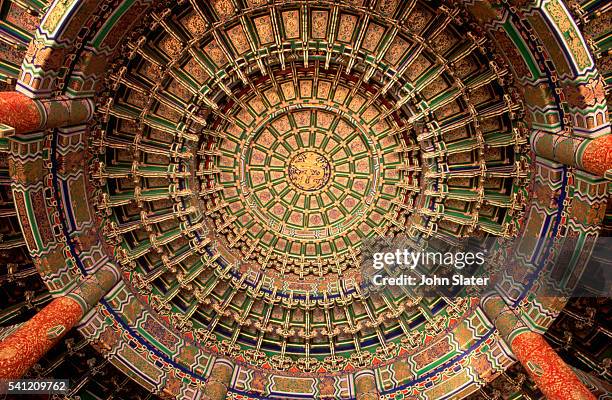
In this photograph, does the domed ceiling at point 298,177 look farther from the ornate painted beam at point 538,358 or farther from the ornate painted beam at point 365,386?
the ornate painted beam at point 538,358

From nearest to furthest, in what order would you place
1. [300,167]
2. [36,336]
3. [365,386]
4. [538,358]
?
[36,336], [538,358], [365,386], [300,167]

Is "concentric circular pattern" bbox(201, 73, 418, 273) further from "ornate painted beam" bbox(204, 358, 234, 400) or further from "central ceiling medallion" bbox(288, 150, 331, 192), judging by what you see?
"ornate painted beam" bbox(204, 358, 234, 400)

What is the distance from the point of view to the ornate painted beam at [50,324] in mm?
10961

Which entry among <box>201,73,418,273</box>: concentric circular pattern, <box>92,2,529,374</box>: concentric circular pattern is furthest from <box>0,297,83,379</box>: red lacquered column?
<box>201,73,418,273</box>: concentric circular pattern

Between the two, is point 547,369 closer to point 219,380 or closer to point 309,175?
point 219,380

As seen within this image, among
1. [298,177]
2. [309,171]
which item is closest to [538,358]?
[309,171]

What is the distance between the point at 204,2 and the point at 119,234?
8135 millimetres

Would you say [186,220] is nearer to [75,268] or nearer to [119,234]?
[119,234]

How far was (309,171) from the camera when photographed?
18.1 metres

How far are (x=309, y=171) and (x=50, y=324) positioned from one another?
10215mm

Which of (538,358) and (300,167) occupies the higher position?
(300,167)

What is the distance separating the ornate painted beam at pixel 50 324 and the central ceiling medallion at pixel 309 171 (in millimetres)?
7467

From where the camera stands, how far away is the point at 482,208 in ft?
51.7

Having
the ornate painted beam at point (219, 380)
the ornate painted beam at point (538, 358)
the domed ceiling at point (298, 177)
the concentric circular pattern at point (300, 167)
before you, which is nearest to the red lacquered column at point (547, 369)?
the ornate painted beam at point (538, 358)
